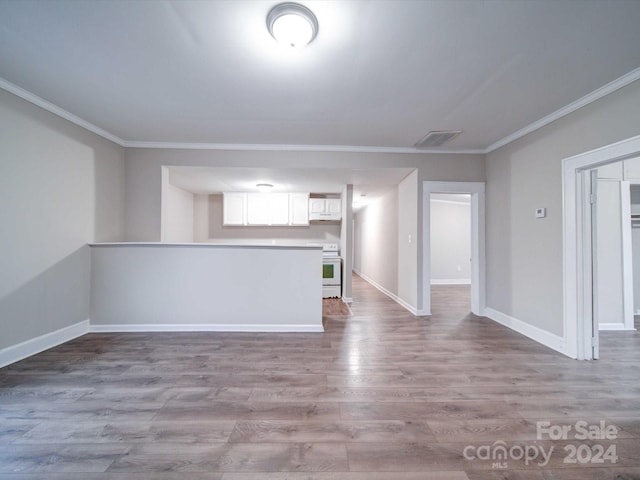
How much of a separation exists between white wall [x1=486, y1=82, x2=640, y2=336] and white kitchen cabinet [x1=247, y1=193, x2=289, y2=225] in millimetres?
3707

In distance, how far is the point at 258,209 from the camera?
213 inches

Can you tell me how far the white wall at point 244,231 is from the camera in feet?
18.5

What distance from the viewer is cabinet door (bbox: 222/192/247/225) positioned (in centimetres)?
533

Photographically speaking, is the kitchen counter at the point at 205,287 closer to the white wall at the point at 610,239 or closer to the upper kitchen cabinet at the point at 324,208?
the upper kitchen cabinet at the point at 324,208

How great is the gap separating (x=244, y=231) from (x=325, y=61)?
4.36 m

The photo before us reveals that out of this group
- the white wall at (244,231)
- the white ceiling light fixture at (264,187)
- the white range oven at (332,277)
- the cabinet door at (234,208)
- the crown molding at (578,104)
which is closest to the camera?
the crown molding at (578,104)

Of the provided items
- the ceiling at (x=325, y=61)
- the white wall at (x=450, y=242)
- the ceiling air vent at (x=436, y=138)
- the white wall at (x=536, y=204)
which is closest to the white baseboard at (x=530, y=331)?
the white wall at (x=536, y=204)

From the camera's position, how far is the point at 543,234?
2.85 meters

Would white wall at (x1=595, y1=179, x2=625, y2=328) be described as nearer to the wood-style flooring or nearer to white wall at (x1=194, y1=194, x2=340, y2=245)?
the wood-style flooring

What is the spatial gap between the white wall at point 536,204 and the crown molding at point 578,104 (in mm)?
40

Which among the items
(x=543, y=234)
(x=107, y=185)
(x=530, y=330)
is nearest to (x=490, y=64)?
(x=543, y=234)

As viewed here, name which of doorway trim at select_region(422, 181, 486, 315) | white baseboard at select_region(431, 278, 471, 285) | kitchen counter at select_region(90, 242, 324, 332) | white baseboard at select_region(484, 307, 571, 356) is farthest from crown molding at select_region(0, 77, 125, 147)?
white baseboard at select_region(431, 278, 471, 285)

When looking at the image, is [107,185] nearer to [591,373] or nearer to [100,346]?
[100,346]

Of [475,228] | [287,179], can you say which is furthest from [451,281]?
[287,179]
